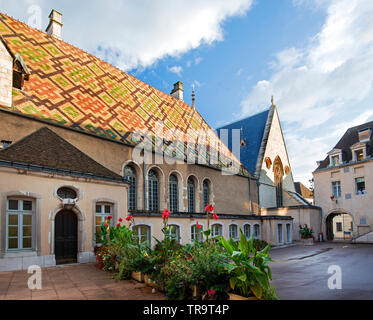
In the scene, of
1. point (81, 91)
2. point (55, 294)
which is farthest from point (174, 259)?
point (81, 91)

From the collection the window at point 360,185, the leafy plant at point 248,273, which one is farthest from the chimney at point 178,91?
the leafy plant at point 248,273

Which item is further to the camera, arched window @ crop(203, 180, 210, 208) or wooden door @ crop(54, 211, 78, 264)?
arched window @ crop(203, 180, 210, 208)

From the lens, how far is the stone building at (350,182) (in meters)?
20.2

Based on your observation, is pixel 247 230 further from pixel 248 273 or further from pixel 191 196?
pixel 248 273

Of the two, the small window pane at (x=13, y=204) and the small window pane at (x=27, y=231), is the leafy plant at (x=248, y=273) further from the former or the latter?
the small window pane at (x=13, y=204)

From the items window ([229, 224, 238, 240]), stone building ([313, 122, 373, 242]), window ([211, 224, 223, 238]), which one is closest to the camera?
window ([211, 224, 223, 238])

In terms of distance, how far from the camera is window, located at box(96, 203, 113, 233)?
904 cm

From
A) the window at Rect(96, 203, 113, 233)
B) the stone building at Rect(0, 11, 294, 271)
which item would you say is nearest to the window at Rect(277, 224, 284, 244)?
the stone building at Rect(0, 11, 294, 271)

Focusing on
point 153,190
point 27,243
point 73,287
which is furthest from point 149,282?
point 153,190

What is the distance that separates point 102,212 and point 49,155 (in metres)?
2.39

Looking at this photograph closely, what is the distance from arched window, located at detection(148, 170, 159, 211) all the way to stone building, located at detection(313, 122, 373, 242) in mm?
14800

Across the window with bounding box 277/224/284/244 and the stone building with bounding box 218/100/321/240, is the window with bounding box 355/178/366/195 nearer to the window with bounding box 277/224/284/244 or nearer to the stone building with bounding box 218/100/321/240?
the stone building with bounding box 218/100/321/240

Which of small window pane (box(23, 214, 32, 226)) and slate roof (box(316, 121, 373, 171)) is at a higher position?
slate roof (box(316, 121, 373, 171))
